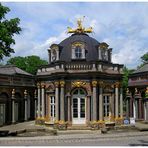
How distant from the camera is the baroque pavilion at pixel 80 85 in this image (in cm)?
2989

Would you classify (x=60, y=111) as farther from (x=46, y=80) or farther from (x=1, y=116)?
(x=1, y=116)

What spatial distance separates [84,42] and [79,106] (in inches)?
243

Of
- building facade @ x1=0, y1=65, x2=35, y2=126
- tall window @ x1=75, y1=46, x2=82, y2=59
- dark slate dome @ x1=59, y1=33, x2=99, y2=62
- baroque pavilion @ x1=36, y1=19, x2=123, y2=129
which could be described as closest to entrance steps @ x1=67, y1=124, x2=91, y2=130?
baroque pavilion @ x1=36, y1=19, x2=123, y2=129

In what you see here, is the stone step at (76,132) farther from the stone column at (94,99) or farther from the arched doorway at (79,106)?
the arched doorway at (79,106)

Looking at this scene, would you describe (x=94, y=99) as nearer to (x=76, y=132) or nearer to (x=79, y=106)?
(x=79, y=106)

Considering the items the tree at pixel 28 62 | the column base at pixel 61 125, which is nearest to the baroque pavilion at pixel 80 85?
the column base at pixel 61 125

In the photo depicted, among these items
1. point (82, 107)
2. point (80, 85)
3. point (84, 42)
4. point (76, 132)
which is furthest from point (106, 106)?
point (84, 42)

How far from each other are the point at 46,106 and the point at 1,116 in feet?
19.0

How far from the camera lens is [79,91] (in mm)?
30422

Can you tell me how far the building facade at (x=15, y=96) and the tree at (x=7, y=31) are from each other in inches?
477

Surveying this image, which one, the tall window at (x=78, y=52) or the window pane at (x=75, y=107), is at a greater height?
the tall window at (x=78, y=52)

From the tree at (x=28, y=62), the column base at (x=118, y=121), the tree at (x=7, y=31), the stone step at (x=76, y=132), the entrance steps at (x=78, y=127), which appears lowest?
the stone step at (x=76, y=132)

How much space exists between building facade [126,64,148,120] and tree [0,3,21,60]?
1736cm

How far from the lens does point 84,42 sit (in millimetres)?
31953
